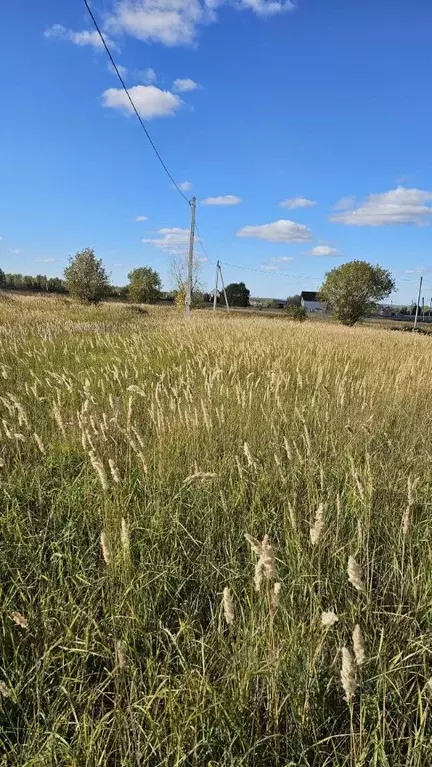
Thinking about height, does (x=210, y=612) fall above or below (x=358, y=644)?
below

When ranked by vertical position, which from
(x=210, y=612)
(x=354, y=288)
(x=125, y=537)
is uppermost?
(x=354, y=288)

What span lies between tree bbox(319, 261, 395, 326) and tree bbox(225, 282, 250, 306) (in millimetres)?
31946

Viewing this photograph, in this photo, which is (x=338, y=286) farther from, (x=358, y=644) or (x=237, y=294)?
(x=358, y=644)

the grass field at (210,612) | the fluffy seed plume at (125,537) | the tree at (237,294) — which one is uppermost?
the tree at (237,294)

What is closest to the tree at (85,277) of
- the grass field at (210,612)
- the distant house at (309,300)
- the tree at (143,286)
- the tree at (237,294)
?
the tree at (143,286)

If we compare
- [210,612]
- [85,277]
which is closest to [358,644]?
[210,612]

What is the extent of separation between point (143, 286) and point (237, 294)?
20.7m

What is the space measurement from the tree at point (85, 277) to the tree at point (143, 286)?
18.0 meters

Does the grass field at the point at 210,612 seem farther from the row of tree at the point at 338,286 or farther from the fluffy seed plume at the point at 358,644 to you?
the row of tree at the point at 338,286

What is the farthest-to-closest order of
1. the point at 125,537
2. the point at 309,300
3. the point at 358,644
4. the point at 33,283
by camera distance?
the point at 309,300, the point at 33,283, the point at 125,537, the point at 358,644

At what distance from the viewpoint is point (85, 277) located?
4553 centimetres

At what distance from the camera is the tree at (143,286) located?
212 ft

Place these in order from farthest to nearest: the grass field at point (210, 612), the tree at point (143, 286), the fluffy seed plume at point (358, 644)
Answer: the tree at point (143, 286) < the grass field at point (210, 612) < the fluffy seed plume at point (358, 644)

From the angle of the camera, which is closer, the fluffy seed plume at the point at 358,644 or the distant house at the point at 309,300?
the fluffy seed plume at the point at 358,644
